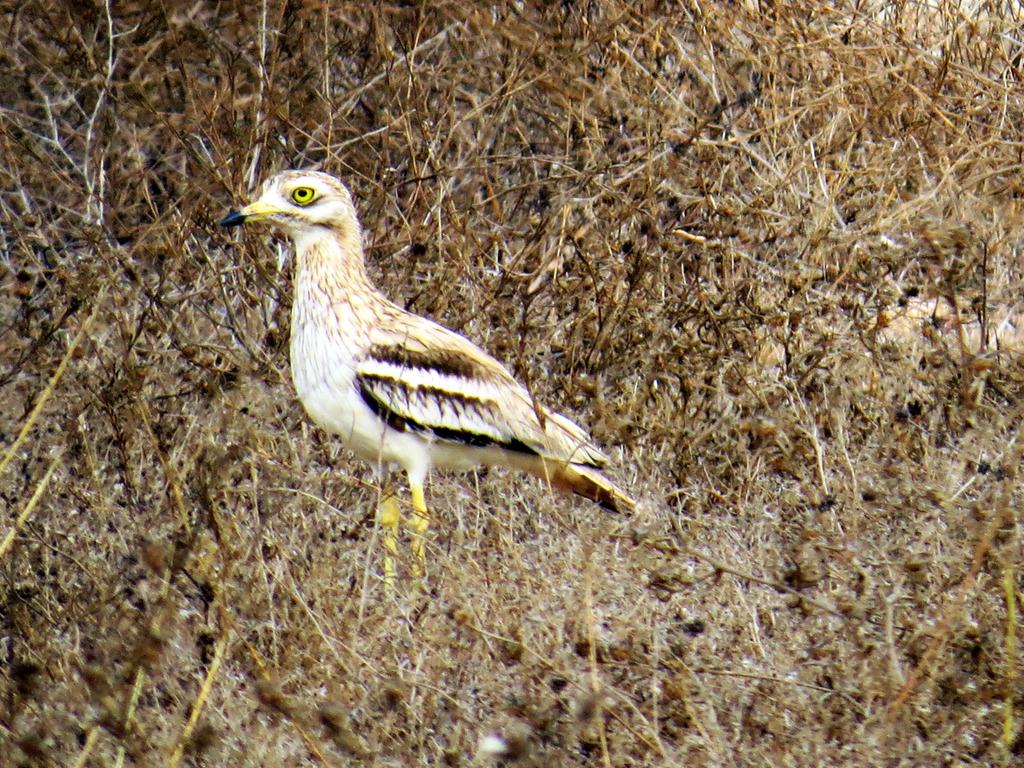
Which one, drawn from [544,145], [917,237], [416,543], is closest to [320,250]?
[416,543]

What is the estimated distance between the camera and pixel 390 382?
210 inches

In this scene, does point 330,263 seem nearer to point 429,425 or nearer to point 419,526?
point 429,425

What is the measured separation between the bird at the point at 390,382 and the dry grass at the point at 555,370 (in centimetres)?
14

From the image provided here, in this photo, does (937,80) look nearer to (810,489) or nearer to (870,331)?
(870,331)

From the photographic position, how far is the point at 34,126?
7.14 metres

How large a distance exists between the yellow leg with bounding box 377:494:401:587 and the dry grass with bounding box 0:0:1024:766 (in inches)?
2.3

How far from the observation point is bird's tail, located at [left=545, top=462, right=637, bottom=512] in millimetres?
5383

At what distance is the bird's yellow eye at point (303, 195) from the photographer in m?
5.51

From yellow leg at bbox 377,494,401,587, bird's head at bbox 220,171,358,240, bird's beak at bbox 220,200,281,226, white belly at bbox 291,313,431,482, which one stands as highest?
bird's head at bbox 220,171,358,240

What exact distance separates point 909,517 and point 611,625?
2.94ft

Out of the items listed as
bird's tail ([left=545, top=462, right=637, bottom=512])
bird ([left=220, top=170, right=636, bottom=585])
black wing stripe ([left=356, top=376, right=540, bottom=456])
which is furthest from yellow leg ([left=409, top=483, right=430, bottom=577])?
bird's tail ([left=545, top=462, right=637, bottom=512])

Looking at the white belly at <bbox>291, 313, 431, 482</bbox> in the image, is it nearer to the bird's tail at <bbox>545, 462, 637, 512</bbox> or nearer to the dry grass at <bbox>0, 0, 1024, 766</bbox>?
the dry grass at <bbox>0, 0, 1024, 766</bbox>

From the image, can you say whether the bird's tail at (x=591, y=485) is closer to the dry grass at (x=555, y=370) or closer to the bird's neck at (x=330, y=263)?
the dry grass at (x=555, y=370)

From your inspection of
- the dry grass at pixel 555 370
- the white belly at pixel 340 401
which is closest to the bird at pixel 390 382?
the white belly at pixel 340 401
